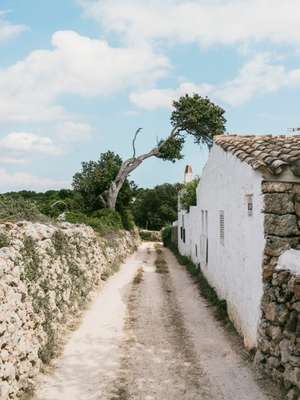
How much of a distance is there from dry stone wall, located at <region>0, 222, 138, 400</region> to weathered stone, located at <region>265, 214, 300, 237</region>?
4.88m

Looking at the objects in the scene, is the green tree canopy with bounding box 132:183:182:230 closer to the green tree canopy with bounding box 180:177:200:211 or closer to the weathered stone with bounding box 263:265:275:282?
the green tree canopy with bounding box 180:177:200:211

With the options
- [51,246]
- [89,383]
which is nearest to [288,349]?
[89,383]

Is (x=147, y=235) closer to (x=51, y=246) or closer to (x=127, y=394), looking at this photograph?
(x=51, y=246)

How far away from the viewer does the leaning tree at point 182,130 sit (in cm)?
3775

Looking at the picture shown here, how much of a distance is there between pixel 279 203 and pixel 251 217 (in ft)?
4.16

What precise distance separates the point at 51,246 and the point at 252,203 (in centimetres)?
569

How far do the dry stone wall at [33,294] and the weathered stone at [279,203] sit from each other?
196 inches

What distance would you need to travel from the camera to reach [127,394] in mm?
7871

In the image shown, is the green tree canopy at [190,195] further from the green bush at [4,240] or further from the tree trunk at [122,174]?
the green bush at [4,240]

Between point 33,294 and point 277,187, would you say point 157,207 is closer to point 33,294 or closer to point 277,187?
point 33,294

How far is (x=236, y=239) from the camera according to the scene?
38.7 ft

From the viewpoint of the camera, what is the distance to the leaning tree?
3775cm

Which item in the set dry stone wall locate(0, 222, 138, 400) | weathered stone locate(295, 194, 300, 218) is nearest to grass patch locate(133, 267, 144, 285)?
dry stone wall locate(0, 222, 138, 400)

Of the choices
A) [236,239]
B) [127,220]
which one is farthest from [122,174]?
[236,239]
